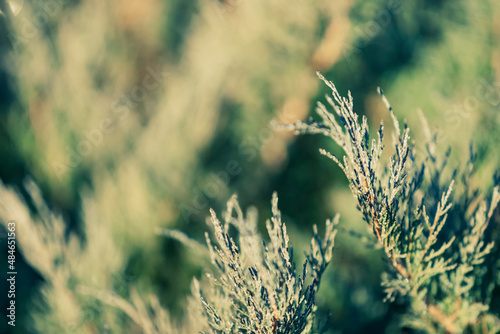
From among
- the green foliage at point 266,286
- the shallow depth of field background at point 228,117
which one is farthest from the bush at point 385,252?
the shallow depth of field background at point 228,117

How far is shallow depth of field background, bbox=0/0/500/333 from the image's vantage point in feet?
2.24

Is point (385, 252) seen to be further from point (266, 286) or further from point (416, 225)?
point (266, 286)

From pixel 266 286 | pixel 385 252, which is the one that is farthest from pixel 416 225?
pixel 266 286

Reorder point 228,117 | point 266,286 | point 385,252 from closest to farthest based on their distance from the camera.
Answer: point 266,286 → point 385,252 → point 228,117

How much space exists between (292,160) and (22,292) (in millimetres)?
638

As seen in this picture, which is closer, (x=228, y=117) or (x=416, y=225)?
(x=416, y=225)

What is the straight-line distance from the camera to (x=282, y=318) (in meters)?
0.36

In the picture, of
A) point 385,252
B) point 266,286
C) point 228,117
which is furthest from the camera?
point 228,117

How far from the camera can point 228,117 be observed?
848 millimetres

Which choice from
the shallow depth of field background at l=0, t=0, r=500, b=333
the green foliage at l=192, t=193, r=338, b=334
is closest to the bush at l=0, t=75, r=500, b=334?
the green foliage at l=192, t=193, r=338, b=334

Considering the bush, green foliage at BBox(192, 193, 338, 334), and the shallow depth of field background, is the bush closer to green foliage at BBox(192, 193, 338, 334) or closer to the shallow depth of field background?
green foliage at BBox(192, 193, 338, 334)

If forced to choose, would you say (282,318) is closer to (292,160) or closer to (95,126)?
(292,160)

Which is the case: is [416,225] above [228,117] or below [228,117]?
below

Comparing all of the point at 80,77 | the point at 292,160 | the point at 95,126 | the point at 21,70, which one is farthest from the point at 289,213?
the point at 21,70
